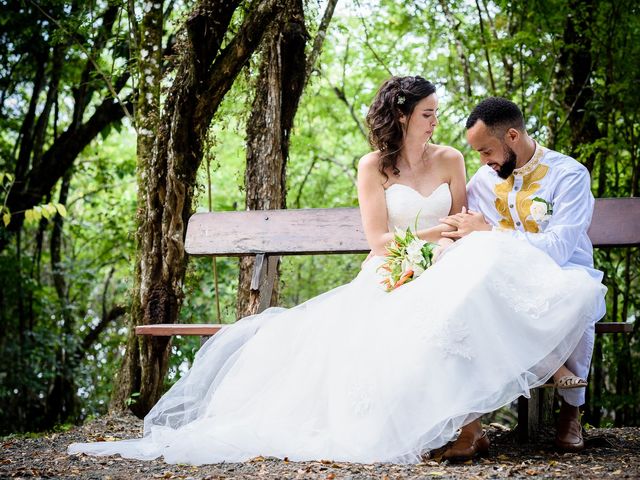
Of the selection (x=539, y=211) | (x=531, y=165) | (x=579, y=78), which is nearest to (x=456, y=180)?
(x=531, y=165)

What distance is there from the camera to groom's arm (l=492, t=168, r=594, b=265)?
348 centimetres

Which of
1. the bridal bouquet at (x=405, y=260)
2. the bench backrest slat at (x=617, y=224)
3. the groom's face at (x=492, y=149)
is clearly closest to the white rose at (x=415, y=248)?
the bridal bouquet at (x=405, y=260)

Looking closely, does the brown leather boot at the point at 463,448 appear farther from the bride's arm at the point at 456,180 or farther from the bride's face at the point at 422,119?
the bride's face at the point at 422,119

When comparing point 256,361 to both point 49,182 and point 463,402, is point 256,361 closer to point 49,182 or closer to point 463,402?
point 463,402

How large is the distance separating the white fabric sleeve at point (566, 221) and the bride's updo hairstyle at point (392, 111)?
975mm

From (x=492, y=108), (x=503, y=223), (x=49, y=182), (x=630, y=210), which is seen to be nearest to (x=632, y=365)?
(x=630, y=210)

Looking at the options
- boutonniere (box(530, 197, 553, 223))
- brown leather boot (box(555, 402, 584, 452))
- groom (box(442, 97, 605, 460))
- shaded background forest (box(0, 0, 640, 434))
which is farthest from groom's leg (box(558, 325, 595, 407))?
shaded background forest (box(0, 0, 640, 434))

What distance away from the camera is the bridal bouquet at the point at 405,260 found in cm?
353

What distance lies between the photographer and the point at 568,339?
3.17 m

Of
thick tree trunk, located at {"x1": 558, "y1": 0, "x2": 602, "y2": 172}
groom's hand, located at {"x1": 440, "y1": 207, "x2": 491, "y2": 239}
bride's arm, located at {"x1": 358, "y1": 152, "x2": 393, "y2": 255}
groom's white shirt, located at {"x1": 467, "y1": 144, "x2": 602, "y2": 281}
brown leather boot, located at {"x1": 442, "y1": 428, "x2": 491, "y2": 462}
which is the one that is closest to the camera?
brown leather boot, located at {"x1": 442, "y1": 428, "x2": 491, "y2": 462}

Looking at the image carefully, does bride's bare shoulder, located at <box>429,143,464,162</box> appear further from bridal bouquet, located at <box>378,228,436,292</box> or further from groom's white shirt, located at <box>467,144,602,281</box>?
bridal bouquet, located at <box>378,228,436,292</box>

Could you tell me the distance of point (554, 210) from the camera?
3709 mm

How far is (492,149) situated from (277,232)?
1.57m

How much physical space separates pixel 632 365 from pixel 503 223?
124 inches
